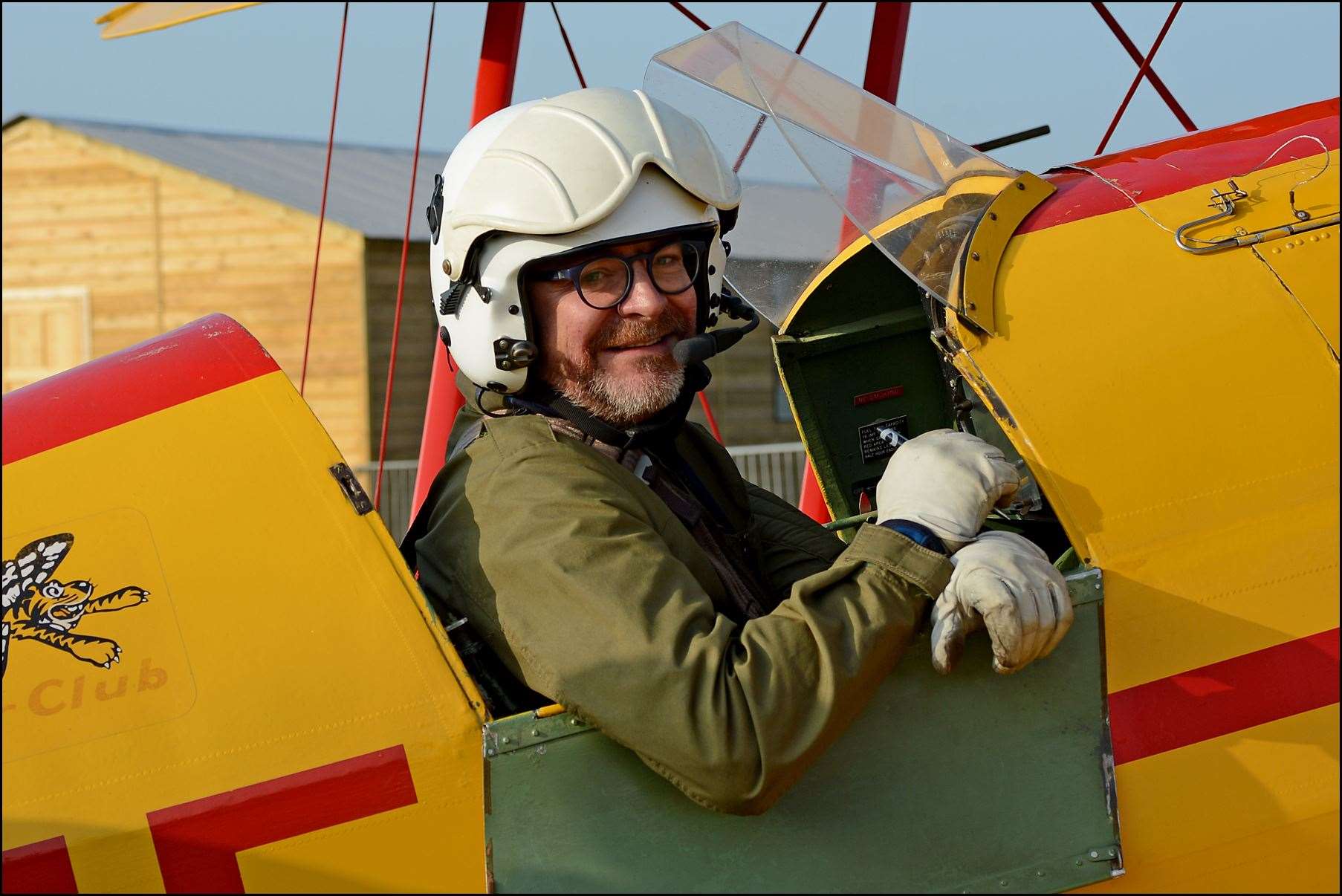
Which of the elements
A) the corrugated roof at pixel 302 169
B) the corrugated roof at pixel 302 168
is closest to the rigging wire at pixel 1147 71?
the corrugated roof at pixel 302 168

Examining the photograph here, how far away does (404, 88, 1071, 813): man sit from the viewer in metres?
1.99

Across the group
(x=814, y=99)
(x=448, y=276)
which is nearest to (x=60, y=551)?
(x=448, y=276)

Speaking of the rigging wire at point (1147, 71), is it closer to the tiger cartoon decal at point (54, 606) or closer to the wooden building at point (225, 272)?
the tiger cartoon decal at point (54, 606)

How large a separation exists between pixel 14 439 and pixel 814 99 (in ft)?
5.14

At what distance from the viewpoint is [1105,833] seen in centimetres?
211

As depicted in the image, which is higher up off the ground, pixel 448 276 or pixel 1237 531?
pixel 448 276

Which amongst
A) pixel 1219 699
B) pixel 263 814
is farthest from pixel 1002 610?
pixel 263 814

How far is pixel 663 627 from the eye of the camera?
2.01 m

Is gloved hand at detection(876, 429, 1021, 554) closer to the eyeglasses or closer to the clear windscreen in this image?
the clear windscreen

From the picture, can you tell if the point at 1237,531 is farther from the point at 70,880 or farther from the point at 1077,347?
the point at 70,880

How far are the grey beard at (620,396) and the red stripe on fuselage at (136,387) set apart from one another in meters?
0.57

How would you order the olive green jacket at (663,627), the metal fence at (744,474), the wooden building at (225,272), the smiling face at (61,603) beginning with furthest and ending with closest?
the wooden building at (225,272) → the metal fence at (744,474) → the smiling face at (61,603) → the olive green jacket at (663,627)

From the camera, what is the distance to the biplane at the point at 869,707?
2.01 m

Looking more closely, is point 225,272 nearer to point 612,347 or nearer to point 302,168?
point 302,168
